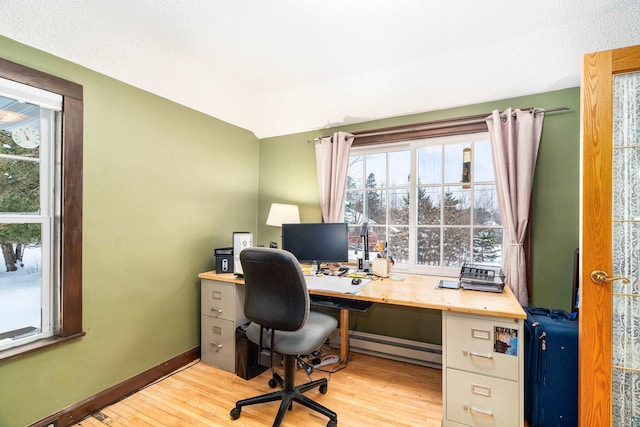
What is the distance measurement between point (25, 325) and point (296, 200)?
222 cm

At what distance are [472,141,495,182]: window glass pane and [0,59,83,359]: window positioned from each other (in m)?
2.90

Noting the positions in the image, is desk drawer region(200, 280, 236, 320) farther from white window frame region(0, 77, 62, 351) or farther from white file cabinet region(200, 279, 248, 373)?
white window frame region(0, 77, 62, 351)

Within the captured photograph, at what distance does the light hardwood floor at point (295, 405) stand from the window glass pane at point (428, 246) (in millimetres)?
908

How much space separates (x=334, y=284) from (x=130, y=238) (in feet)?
5.08

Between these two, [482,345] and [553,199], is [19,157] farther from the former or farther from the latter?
[553,199]

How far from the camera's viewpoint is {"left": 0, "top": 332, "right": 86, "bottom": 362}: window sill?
4.87ft

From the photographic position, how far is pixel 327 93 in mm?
2588

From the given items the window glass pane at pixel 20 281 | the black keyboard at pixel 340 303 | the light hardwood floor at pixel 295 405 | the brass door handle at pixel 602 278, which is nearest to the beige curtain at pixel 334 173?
the black keyboard at pixel 340 303

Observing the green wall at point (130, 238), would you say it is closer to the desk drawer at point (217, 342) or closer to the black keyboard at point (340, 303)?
the desk drawer at point (217, 342)

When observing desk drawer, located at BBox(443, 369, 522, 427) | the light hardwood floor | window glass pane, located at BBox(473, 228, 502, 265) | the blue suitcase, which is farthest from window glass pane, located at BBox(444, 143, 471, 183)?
the light hardwood floor

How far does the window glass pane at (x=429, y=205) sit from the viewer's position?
2.50 m

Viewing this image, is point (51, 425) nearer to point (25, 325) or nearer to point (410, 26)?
point (25, 325)

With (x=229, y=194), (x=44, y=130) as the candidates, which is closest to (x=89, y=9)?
(x=44, y=130)

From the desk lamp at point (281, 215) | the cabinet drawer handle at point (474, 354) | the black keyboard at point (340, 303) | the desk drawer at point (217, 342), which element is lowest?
the desk drawer at point (217, 342)
